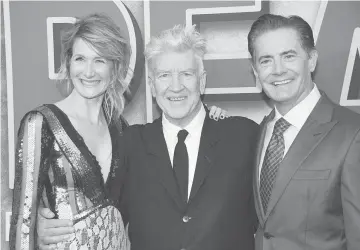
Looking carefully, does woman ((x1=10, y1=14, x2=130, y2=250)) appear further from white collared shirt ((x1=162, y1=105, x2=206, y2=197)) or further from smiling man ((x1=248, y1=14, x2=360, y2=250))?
smiling man ((x1=248, y1=14, x2=360, y2=250))

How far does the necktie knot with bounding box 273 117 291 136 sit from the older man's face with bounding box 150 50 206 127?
46cm

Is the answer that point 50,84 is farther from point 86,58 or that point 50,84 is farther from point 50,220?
point 50,220

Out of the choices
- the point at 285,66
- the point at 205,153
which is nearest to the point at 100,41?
the point at 205,153

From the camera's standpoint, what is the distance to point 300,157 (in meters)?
1.88

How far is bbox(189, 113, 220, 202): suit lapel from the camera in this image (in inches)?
84.1

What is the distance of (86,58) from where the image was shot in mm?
2312

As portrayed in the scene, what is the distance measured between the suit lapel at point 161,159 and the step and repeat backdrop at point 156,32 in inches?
27.7

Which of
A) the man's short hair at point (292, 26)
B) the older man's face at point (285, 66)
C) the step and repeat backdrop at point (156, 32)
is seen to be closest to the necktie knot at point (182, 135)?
the older man's face at point (285, 66)

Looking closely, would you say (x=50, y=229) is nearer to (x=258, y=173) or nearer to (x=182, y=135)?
(x=182, y=135)

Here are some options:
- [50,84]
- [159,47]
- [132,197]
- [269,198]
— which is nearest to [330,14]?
[159,47]

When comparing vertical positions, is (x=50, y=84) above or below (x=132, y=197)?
above

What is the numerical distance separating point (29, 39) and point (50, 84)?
14.1 inches

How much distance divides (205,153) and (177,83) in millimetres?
386

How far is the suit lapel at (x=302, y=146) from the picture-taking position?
1.88 metres
